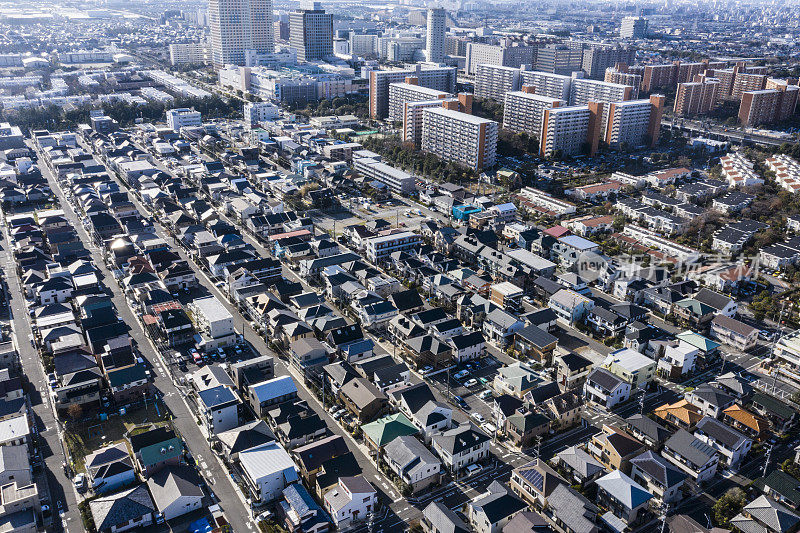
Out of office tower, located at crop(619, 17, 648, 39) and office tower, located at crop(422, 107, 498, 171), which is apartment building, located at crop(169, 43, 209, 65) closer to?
office tower, located at crop(422, 107, 498, 171)

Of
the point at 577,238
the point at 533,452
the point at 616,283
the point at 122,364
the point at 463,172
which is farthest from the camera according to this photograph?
the point at 463,172

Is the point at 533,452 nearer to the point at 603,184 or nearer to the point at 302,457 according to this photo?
the point at 302,457

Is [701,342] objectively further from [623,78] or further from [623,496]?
[623,78]

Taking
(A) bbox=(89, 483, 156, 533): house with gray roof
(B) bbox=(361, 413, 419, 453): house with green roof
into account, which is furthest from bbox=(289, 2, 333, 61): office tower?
(A) bbox=(89, 483, 156, 533): house with gray roof

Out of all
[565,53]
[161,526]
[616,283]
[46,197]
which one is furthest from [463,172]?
[565,53]

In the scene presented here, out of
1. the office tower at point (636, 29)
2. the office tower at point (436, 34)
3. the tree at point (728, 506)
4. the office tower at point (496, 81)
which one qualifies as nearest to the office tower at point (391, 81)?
the office tower at point (496, 81)

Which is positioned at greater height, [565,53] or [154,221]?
[565,53]

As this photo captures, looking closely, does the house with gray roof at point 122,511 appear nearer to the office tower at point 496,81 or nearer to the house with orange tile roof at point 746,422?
the house with orange tile roof at point 746,422

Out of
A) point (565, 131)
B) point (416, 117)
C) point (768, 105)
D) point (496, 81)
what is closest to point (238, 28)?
point (496, 81)
